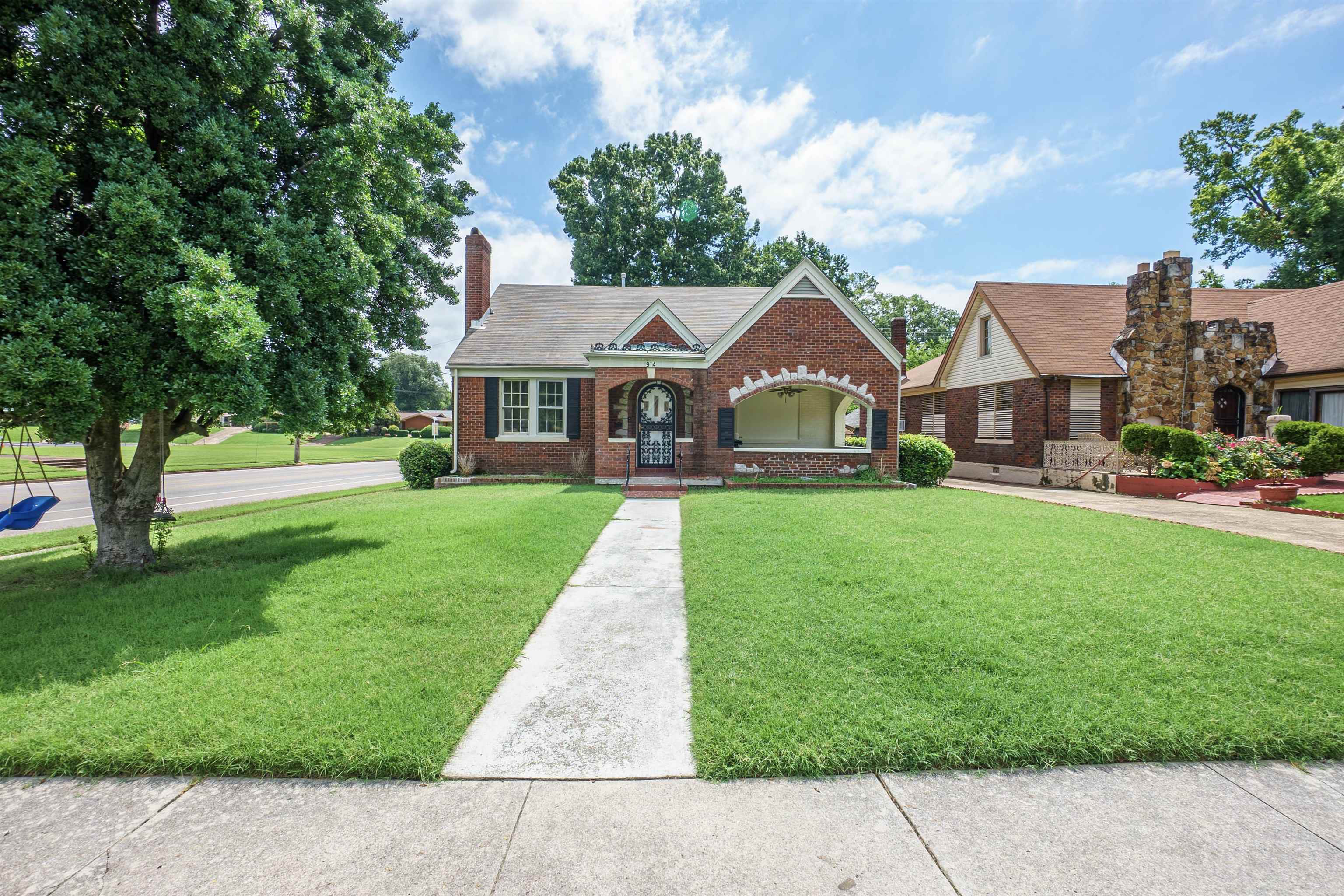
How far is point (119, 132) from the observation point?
17.6 feet

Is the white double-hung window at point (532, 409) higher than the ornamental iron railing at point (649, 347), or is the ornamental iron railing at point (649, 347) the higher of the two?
the ornamental iron railing at point (649, 347)

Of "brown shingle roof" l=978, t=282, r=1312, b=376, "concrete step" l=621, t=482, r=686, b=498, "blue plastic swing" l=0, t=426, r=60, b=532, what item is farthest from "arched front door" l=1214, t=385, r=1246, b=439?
"blue plastic swing" l=0, t=426, r=60, b=532

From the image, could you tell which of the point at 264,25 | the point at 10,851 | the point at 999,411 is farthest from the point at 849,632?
the point at 999,411

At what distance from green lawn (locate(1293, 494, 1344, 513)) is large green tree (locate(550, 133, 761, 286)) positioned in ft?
96.7

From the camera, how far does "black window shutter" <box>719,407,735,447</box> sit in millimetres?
14609

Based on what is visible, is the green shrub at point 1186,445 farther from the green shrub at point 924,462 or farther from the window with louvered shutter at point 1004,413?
the window with louvered shutter at point 1004,413

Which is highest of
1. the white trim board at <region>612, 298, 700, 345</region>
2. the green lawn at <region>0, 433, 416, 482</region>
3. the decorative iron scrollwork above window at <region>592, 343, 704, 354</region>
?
the white trim board at <region>612, 298, 700, 345</region>

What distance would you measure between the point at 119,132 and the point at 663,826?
7804mm

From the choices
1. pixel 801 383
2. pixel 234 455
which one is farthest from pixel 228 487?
pixel 801 383

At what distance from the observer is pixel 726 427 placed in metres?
14.6

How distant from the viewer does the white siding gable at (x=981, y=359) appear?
A: 18.4 m

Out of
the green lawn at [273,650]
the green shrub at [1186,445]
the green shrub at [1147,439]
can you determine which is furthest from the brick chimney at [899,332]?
the green lawn at [273,650]

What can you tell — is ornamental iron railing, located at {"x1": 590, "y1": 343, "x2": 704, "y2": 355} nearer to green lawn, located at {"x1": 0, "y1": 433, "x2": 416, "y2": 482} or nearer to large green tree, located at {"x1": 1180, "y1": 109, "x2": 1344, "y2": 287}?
green lawn, located at {"x1": 0, "y1": 433, "x2": 416, "y2": 482}

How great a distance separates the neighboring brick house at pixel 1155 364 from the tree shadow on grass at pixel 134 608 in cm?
1913
